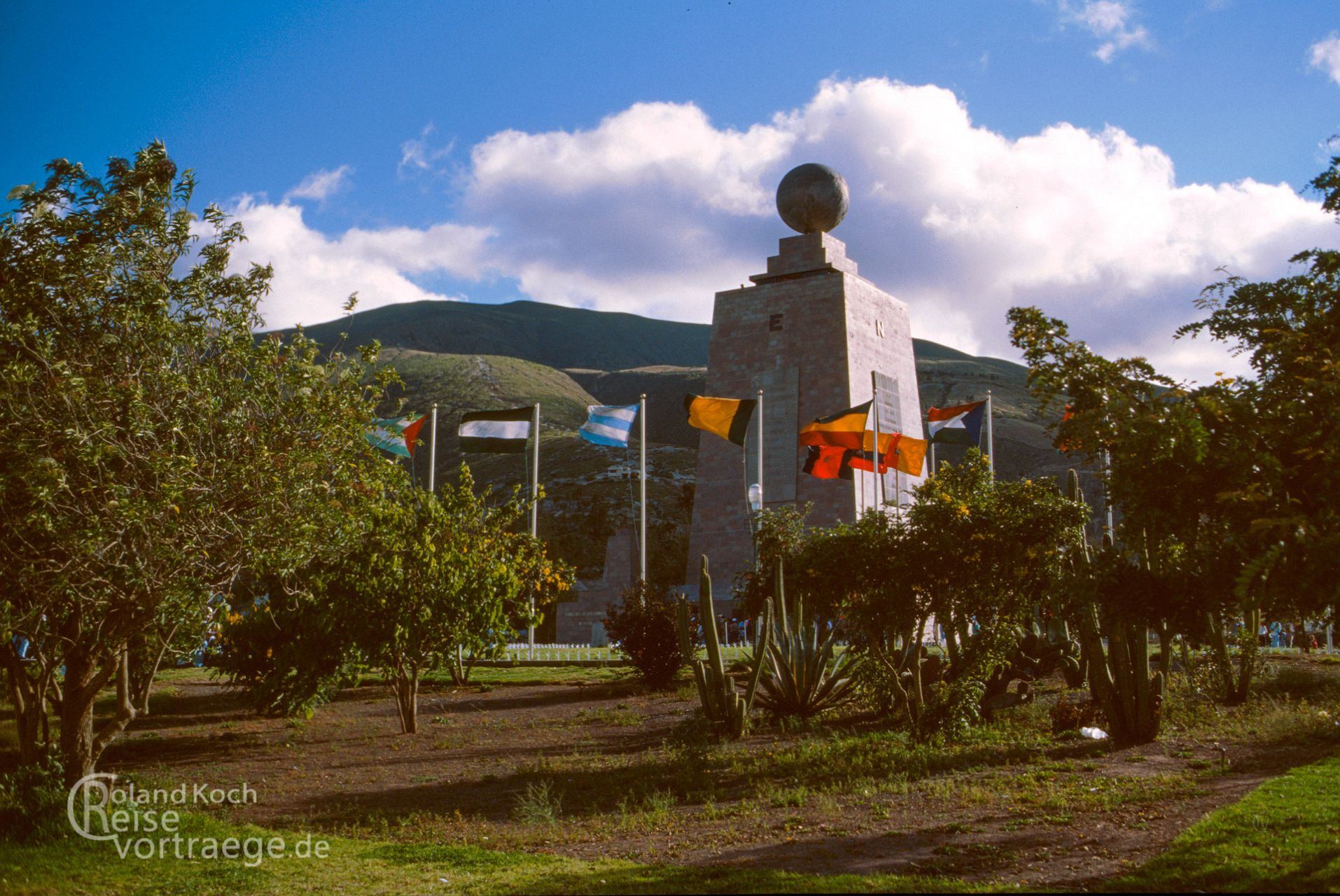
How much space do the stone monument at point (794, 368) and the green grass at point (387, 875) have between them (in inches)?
953

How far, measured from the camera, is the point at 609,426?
2570 centimetres

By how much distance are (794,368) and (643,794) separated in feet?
80.7

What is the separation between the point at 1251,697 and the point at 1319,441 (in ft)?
31.6

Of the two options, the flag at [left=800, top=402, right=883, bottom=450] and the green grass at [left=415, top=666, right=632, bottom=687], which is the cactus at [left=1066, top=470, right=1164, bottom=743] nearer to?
the green grass at [left=415, top=666, right=632, bottom=687]

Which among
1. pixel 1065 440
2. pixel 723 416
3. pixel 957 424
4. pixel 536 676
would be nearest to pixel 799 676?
pixel 1065 440

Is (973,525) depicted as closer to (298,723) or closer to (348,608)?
(348,608)

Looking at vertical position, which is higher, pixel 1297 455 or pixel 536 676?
pixel 1297 455

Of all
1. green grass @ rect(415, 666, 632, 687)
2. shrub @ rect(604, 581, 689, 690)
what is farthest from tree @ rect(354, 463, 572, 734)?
green grass @ rect(415, 666, 632, 687)

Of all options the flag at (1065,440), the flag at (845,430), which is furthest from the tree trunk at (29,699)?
the flag at (845,430)

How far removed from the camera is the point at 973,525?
1241cm

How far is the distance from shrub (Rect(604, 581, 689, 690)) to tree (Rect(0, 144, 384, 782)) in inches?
368

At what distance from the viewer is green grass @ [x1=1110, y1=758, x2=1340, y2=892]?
22.3 feet

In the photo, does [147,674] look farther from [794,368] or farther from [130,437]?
[794,368]

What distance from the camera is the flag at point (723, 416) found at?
2575cm
